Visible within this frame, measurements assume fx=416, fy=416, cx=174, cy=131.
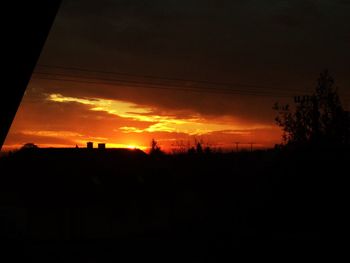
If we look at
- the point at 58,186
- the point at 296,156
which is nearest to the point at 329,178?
the point at 296,156

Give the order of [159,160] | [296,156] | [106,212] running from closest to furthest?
[296,156], [106,212], [159,160]

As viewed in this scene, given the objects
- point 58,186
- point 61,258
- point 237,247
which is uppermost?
point 58,186

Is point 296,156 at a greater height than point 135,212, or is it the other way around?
point 296,156

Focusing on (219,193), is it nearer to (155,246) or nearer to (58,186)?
(155,246)

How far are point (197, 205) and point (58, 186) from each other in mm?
10368

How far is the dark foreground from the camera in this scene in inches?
563

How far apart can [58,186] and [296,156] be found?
17645 mm

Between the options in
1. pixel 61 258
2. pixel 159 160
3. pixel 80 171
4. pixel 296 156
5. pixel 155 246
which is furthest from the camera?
pixel 159 160

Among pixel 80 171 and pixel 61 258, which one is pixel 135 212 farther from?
pixel 61 258

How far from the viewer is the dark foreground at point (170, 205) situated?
14312mm

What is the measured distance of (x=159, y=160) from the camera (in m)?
34.8

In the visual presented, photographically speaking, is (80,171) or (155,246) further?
(80,171)

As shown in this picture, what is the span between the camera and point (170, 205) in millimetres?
30766

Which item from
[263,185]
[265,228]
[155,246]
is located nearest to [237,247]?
[265,228]
